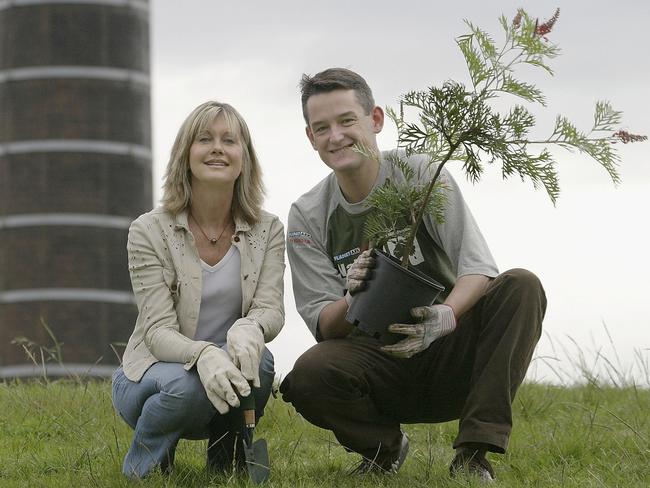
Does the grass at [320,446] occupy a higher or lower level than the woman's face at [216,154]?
lower

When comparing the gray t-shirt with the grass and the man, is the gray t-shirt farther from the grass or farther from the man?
the grass

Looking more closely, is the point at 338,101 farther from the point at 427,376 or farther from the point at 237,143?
the point at 427,376

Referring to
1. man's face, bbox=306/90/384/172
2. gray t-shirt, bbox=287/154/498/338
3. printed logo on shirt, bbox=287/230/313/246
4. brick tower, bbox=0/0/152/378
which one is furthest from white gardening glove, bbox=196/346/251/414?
brick tower, bbox=0/0/152/378

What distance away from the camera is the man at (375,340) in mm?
3852

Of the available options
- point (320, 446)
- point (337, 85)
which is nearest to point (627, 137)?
point (337, 85)

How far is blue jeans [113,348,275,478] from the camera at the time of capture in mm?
3709

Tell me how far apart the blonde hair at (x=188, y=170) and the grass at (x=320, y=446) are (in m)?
0.87

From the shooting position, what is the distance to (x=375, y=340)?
4.17m

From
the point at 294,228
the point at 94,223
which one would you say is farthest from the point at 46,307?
the point at 294,228

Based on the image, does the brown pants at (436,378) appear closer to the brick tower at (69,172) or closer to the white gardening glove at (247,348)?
the white gardening glove at (247,348)

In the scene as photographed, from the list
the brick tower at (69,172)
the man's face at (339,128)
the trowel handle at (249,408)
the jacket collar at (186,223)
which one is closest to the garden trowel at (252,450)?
the trowel handle at (249,408)

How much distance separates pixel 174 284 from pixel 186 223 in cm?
20

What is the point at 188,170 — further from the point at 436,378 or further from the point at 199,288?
the point at 436,378

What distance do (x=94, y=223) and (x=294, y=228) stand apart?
1471cm
